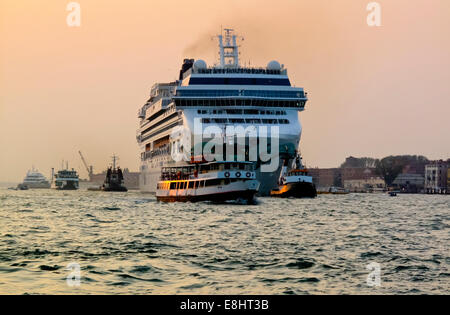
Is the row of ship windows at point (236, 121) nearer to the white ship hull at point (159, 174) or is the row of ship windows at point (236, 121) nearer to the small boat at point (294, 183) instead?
the white ship hull at point (159, 174)

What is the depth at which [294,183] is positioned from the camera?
89125 mm

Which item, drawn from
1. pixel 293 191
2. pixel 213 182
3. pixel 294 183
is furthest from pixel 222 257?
pixel 294 183

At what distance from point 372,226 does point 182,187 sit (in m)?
34.4

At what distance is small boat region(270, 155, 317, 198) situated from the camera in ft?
291

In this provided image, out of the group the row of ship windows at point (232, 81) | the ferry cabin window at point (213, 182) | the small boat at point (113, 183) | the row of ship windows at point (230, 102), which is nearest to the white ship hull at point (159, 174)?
the row of ship windows at point (230, 102)

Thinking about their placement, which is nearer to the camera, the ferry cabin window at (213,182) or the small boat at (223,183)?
the small boat at (223,183)

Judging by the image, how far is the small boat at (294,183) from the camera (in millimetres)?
88669

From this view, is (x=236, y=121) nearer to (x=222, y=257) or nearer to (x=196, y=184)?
(x=196, y=184)

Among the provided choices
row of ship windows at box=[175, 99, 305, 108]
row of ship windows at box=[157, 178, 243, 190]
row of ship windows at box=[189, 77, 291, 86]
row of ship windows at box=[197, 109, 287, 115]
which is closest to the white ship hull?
row of ship windows at box=[197, 109, 287, 115]

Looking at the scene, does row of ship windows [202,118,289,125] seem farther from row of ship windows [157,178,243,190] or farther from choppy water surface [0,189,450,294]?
choppy water surface [0,189,450,294]
